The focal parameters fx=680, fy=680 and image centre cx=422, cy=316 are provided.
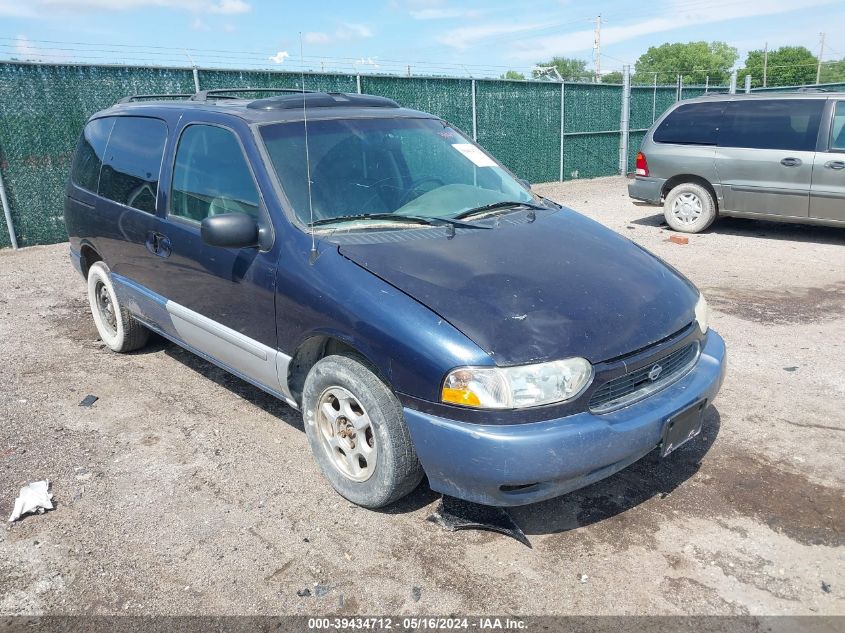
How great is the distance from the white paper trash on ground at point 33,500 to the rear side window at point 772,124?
8.85m

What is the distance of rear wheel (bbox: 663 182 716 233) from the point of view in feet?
31.1

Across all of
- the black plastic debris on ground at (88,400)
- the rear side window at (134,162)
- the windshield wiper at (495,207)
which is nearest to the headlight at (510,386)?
the windshield wiper at (495,207)

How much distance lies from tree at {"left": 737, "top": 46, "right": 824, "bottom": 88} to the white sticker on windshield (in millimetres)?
77605

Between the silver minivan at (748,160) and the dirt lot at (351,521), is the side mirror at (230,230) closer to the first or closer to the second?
the dirt lot at (351,521)

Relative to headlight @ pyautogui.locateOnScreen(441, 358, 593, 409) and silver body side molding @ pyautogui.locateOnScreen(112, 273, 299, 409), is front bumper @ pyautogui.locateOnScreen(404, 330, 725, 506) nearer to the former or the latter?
headlight @ pyautogui.locateOnScreen(441, 358, 593, 409)

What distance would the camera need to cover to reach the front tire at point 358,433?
2.94 meters

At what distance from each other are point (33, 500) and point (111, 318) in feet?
7.82

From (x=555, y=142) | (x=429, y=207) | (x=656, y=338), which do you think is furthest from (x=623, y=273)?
(x=555, y=142)

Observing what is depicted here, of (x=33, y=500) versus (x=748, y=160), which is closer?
(x=33, y=500)

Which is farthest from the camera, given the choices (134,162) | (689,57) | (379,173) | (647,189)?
(689,57)

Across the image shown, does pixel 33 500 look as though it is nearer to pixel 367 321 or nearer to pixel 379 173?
pixel 367 321

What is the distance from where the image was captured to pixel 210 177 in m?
3.91

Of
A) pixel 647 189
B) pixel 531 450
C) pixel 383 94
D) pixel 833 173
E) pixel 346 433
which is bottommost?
pixel 346 433

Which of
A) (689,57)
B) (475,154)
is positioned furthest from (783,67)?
(475,154)
